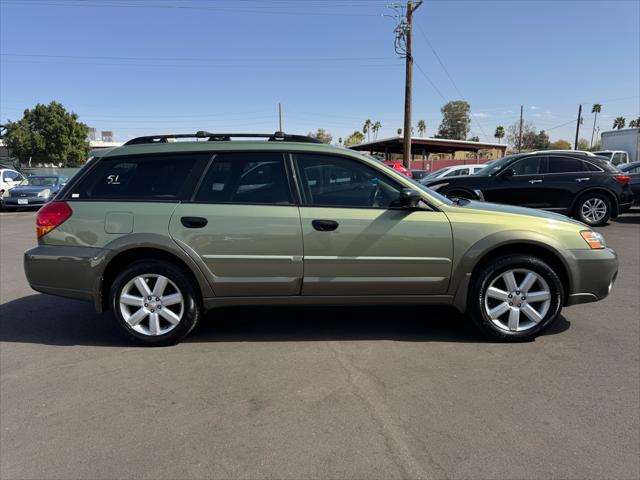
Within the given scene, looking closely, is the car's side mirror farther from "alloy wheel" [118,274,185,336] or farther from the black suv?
the black suv

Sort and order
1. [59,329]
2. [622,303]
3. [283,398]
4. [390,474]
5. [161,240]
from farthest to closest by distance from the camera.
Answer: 1. [622,303]
2. [59,329]
3. [161,240]
4. [283,398]
5. [390,474]

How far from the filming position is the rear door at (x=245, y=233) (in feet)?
12.5

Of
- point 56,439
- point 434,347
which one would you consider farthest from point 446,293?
point 56,439

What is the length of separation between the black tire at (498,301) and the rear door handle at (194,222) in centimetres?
237

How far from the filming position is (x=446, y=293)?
13.0 feet

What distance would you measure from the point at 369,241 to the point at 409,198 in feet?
1.61

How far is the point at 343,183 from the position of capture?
3.98m

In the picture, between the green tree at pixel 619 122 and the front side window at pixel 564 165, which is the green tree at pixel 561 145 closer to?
the green tree at pixel 619 122

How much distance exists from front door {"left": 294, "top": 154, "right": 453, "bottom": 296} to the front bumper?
1.10 metres

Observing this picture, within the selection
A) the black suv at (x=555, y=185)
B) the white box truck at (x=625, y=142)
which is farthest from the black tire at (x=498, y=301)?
the white box truck at (x=625, y=142)

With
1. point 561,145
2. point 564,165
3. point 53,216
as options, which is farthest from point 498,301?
point 561,145

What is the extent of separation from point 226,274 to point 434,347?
190cm

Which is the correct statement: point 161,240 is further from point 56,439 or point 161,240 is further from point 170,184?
point 56,439

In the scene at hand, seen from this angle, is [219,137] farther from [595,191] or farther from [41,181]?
[41,181]
